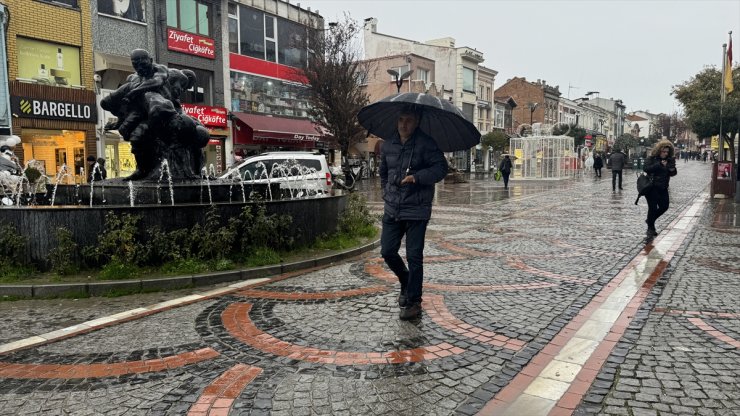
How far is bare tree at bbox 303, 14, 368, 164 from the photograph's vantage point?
27.5 m

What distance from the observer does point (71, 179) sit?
20.7 metres

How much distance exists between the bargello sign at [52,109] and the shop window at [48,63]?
2.77 ft

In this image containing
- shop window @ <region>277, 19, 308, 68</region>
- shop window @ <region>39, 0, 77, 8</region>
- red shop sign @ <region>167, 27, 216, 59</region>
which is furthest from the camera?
shop window @ <region>277, 19, 308, 68</region>

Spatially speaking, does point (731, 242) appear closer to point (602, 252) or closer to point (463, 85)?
point (602, 252)

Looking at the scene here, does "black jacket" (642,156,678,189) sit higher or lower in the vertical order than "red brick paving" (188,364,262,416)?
higher

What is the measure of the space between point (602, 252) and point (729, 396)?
5.27 m

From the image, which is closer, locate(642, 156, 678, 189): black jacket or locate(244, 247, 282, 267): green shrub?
locate(244, 247, 282, 267): green shrub

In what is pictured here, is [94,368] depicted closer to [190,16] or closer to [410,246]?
[410,246]

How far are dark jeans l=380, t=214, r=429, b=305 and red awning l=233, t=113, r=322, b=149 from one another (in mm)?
23902

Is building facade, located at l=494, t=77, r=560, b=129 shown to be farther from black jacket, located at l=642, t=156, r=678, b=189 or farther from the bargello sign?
black jacket, located at l=642, t=156, r=678, b=189

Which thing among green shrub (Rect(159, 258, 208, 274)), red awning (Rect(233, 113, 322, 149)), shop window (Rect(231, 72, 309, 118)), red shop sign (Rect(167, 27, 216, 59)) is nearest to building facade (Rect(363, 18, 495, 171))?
shop window (Rect(231, 72, 309, 118))

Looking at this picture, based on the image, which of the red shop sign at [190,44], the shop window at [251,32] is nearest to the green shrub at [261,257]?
the red shop sign at [190,44]

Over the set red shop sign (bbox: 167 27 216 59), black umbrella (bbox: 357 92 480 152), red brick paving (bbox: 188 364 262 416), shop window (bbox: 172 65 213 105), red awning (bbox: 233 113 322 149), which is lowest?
red brick paving (bbox: 188 364 262 416)

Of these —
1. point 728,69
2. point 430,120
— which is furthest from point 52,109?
point 728,69
